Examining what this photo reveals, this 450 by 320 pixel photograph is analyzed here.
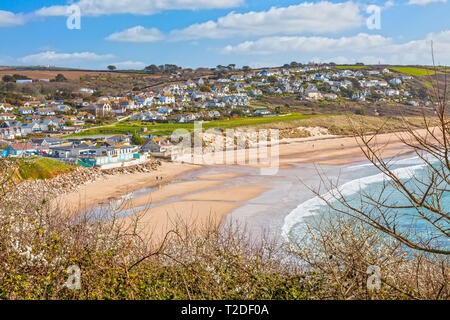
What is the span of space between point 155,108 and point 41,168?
54366mm

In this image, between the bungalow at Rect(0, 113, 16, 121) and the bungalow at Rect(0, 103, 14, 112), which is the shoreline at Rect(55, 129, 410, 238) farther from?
the bungalow at Rect(0, 103, 14, 112)

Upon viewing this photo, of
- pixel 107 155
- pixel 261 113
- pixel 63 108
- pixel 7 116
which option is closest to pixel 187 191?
pixel 107 155

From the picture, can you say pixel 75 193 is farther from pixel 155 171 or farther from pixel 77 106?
pixel 77 106

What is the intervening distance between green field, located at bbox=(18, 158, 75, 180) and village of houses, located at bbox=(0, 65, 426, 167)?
152 cm

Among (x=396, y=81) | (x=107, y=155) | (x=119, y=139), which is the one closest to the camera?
(x=107, y=155)

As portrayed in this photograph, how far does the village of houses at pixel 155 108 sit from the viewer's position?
133ft

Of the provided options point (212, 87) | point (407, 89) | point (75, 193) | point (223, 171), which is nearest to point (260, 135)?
point (223, 171)

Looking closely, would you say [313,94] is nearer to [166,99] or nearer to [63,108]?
[166,99]

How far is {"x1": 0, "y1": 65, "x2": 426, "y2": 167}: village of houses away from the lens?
40.6 metres

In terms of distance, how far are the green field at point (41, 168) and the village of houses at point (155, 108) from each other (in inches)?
59.8

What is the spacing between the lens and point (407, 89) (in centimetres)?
10900

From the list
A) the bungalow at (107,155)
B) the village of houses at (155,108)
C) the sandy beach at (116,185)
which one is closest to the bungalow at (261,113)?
the village of houses at (155,108)

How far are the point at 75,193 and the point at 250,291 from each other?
963 inches

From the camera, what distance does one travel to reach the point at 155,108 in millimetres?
84062
